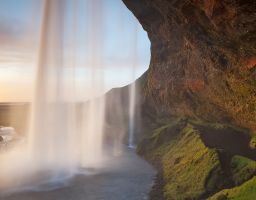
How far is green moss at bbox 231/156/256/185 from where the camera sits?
18672mm

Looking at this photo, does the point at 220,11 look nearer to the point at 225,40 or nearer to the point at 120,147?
the point at 225,40

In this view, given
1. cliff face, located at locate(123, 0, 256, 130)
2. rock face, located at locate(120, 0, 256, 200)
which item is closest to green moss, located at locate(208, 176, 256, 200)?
rock face, located at locate(120, 0, 256, 200)

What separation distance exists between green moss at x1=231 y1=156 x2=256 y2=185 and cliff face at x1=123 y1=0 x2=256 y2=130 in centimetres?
485

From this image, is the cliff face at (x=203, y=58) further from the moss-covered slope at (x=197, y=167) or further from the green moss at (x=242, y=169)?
the green moss at (x=242, y=169)

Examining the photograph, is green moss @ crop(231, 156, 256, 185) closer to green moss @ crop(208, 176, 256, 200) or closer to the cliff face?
green moss @ crop(208, 176, 256, 200)

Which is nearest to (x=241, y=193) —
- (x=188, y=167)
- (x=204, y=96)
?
(x=188, y=167)

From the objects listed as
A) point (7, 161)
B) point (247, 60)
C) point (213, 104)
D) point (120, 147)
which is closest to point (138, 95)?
point (120, 147)

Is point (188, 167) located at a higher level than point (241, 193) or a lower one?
higher

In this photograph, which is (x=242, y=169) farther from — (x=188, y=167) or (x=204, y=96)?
(x=204, y=96)

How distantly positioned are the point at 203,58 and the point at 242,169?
9656 millimetres

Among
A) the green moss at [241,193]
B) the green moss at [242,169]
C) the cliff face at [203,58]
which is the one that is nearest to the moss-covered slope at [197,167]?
the green moss at [242,169]

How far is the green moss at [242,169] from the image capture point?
18.7 meters

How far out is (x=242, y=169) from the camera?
1911cm

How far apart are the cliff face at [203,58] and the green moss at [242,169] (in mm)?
4845
